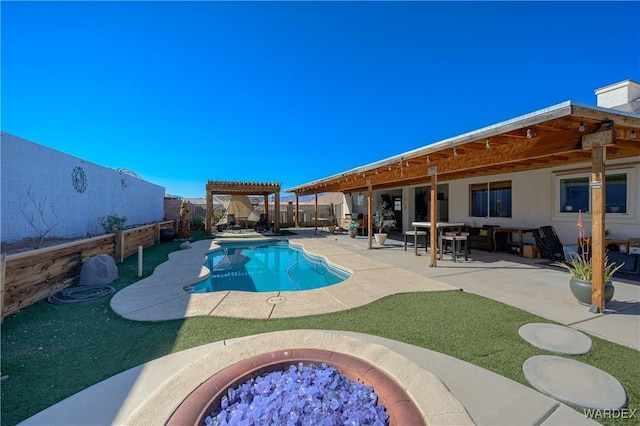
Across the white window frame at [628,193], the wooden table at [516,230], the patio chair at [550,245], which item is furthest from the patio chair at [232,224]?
the white window frame at [628,193]

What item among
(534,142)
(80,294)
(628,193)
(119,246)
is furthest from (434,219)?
(119,246)

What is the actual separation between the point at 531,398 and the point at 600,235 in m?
3.17

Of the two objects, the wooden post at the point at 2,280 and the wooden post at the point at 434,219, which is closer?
the wooden post at the point at 2,280

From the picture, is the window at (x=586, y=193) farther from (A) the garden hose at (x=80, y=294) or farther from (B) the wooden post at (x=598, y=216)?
(A) the garden hose at (x=80, y=294)

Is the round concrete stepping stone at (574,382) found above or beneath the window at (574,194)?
beneath

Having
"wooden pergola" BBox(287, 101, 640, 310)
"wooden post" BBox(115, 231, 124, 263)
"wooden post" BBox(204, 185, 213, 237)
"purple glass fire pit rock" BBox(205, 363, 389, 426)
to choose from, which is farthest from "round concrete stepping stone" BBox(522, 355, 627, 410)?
"wooden post" BBox(204, 185, 213, 237)

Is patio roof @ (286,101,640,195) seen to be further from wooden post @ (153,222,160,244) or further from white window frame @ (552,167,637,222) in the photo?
wooden post @ (153,222,160,244)

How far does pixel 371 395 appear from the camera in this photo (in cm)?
204

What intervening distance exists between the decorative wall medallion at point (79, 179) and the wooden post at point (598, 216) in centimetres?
1065

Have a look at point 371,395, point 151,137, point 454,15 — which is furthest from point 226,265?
point 151,137

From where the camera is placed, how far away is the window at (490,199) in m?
9.80

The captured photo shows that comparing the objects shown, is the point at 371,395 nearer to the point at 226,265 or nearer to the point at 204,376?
the point at 204,376

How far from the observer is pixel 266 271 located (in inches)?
337

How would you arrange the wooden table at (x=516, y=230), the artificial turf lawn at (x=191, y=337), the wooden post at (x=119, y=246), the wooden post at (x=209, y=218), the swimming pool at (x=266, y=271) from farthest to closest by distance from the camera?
the wooden post at (x=209, y=218) → the wooden table at (x=516, y=230) → the wooden post at (x=119, y=246) → the swimming pool at (x=266, y=271) → the artificial turf lawn at (x=191, y=337)
